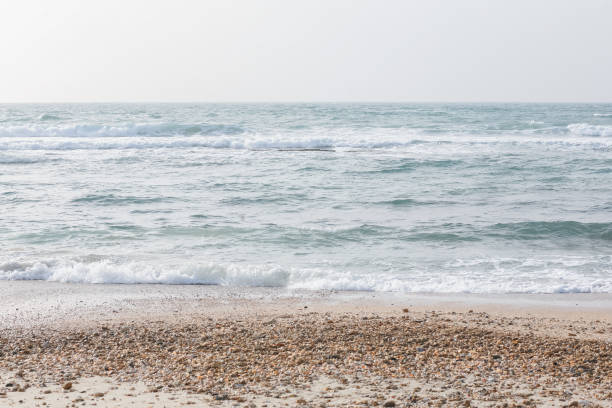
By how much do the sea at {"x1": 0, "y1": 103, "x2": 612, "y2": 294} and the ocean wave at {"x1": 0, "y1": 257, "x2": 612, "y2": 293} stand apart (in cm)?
3

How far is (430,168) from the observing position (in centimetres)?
2028

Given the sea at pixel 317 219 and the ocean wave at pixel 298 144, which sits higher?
the ocean wave at pixel 298 144

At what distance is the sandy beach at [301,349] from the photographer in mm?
4336

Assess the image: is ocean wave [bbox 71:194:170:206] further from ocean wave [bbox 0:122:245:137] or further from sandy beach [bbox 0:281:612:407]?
ocean wave [bbox 0:122:245:137]

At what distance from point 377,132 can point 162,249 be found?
91.9 feet

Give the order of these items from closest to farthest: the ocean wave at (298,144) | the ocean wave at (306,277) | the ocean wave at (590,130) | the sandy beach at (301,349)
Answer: the sandy beach at (301,349)
the ocean wave at (306,277)
the ocean wave at (298,144)
the ocean wave at (590,130)

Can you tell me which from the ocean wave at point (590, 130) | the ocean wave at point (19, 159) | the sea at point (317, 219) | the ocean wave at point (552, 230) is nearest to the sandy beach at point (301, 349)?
the sea at point (317, 219)

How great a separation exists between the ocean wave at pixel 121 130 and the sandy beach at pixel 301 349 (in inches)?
1159

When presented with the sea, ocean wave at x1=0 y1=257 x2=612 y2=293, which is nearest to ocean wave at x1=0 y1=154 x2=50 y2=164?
the sea

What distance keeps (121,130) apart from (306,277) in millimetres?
31105

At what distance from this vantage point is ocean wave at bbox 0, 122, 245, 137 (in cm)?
3628

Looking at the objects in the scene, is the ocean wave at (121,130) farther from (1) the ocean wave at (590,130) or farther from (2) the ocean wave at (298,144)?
(1) the ocean wave at (590,130)

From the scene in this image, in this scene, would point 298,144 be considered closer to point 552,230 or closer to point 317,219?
point 317,219

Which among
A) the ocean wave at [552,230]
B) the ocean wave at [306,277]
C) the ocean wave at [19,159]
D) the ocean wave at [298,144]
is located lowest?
the ocean wave at [306,277]
